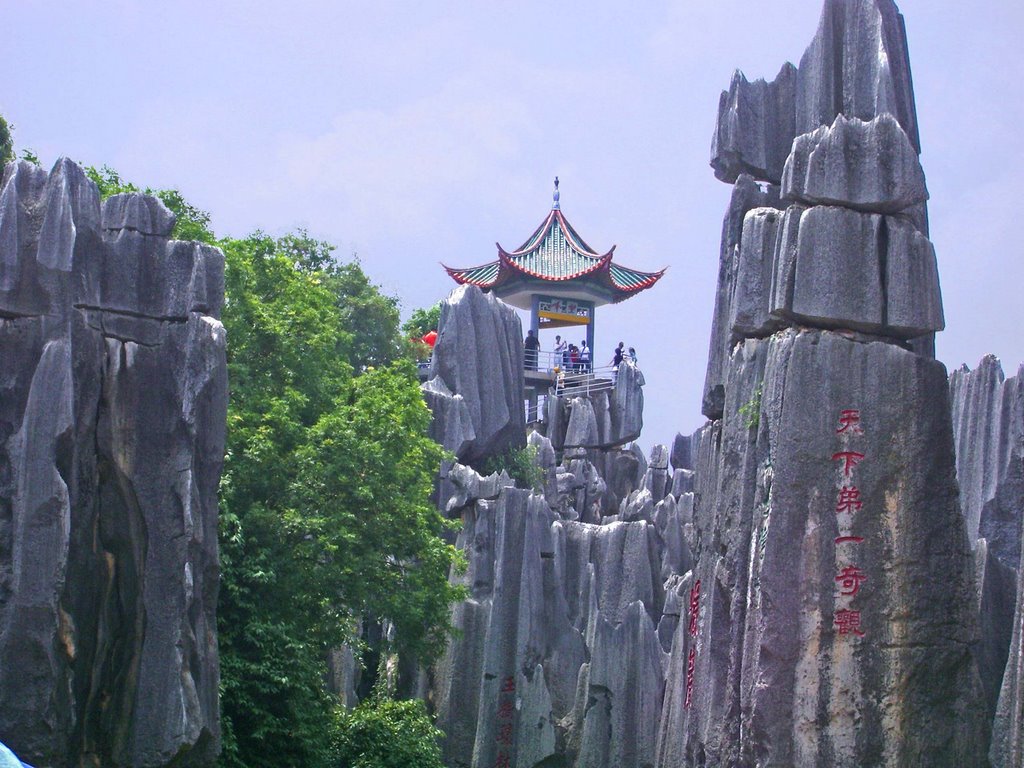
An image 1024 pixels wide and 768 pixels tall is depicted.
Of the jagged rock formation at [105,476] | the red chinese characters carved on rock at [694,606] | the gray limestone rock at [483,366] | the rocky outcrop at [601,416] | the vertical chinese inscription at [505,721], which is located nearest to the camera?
the jagged rock formation at [105,476]

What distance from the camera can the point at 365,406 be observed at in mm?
17812

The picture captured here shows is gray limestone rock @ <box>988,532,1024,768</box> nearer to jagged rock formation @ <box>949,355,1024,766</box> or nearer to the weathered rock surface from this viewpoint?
jagged rock formation @ <box>949,355,1024,766</box>

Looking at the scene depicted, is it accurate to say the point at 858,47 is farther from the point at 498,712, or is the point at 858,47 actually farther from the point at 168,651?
the point at 498,712

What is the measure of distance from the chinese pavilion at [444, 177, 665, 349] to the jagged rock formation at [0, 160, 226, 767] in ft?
90.0

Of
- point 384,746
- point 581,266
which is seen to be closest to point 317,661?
point 384,746

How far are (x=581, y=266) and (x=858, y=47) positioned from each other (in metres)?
28.2

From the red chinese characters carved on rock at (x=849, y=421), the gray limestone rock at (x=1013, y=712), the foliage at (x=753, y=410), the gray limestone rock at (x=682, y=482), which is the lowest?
the gray limestone rock at (x=1013, y=712)

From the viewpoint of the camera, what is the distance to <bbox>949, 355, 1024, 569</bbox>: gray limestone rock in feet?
41.6

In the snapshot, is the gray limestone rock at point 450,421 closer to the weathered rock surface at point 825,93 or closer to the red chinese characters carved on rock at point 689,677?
the red chinese characters carved on rock at point 689,677

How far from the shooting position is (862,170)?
34.9 feet

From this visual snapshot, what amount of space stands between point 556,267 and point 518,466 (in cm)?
1468

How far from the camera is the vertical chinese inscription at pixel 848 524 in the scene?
991 centimetres

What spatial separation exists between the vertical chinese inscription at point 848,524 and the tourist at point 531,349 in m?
27.3

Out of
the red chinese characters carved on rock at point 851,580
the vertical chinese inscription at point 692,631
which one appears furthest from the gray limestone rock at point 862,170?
the vertical chinese inscription at point 692,631
